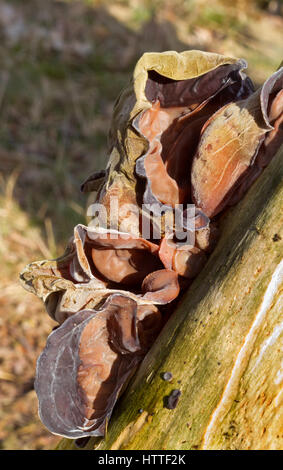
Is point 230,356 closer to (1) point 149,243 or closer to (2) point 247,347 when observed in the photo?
(2) point 247,347

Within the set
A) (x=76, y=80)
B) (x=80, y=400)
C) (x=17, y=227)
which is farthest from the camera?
(x=76, y=80)

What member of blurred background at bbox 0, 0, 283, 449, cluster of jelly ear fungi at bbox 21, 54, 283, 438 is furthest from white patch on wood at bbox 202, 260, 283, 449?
blurred background at bbox 0, 0, 283, 449

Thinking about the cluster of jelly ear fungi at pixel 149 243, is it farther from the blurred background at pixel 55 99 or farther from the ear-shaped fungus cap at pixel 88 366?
the blurred background at pixel 55 99

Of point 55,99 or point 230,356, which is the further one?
point 55,99

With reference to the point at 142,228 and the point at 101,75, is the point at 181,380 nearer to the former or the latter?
the point at 142,228

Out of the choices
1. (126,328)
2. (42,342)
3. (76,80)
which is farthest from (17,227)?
(126,328)

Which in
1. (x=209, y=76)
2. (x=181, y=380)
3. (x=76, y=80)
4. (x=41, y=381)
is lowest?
(x=76, y=80)

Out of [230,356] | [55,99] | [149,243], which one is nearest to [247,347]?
[230,356]
